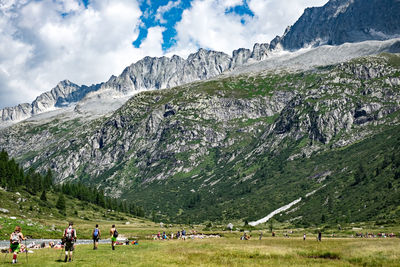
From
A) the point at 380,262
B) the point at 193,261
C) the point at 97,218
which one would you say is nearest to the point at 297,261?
the point at 380,262

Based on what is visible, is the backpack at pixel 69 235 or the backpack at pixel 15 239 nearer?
the backpack at pixel 15 239

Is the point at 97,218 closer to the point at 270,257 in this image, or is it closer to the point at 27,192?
the point at 27,192

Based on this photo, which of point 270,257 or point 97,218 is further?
point 97,218

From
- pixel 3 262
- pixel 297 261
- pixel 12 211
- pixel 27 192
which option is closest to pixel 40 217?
pixel 12 211

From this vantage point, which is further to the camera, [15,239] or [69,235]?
[69,235]

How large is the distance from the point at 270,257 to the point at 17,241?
27645mm

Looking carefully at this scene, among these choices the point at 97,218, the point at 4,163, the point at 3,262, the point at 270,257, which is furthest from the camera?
the point at 97,218

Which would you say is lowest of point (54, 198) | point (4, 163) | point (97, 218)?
point (97, 218)

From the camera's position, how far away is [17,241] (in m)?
32.8

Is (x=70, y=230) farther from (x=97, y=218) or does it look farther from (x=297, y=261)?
(x=97, y=218)

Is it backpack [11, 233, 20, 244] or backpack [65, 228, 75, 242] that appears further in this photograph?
backpack [65, 228, 75, 242]

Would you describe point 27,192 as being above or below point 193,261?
above

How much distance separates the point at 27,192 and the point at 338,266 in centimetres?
15678

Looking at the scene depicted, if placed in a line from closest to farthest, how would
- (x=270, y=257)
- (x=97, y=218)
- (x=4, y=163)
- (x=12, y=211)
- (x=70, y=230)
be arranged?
(x=70, y=230) < (x=270, y=257) < (x=12, y=211) < (x=4, y=163) < (x=97, y=218)
